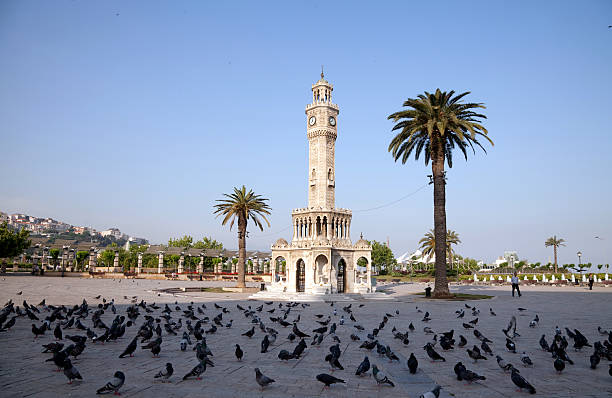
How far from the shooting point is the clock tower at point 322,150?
47406mm

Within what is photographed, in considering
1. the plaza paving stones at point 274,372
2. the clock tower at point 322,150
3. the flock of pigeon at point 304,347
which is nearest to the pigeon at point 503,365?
the flock of pigeon at point 304,347

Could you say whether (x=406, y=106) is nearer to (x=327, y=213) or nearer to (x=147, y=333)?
(x=327, y=213)

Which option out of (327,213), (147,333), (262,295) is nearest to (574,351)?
(147,333)

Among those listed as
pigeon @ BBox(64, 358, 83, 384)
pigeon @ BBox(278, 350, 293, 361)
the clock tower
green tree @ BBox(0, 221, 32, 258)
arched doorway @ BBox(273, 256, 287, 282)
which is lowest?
arched doorway @ BBox(273, 256, 287, 282)

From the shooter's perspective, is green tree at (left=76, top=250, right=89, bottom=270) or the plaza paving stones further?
green tree at (left=76, top=250, right=89, bottom=270)

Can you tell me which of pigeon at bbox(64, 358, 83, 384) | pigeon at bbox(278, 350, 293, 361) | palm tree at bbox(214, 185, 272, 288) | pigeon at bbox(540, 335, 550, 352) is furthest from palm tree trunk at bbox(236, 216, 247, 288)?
pigeon at bbox(64, 358, 83, 384)

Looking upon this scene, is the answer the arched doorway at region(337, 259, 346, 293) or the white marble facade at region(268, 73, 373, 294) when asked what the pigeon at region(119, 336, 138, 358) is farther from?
the arched doorway at region(337, 259, 346, 293)

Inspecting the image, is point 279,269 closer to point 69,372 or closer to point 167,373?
point 167,373

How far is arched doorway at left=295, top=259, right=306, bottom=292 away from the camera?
149 ft

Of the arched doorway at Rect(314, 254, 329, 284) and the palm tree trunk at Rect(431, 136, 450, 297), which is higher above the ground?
the palm tree trunk at Rect(431, 136, 450, 297)

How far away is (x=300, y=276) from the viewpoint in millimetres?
47031

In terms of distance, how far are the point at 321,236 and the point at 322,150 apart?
33.8 ft

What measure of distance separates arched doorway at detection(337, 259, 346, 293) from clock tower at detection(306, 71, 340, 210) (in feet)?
21.4

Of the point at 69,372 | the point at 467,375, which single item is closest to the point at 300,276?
the point at 467,375
